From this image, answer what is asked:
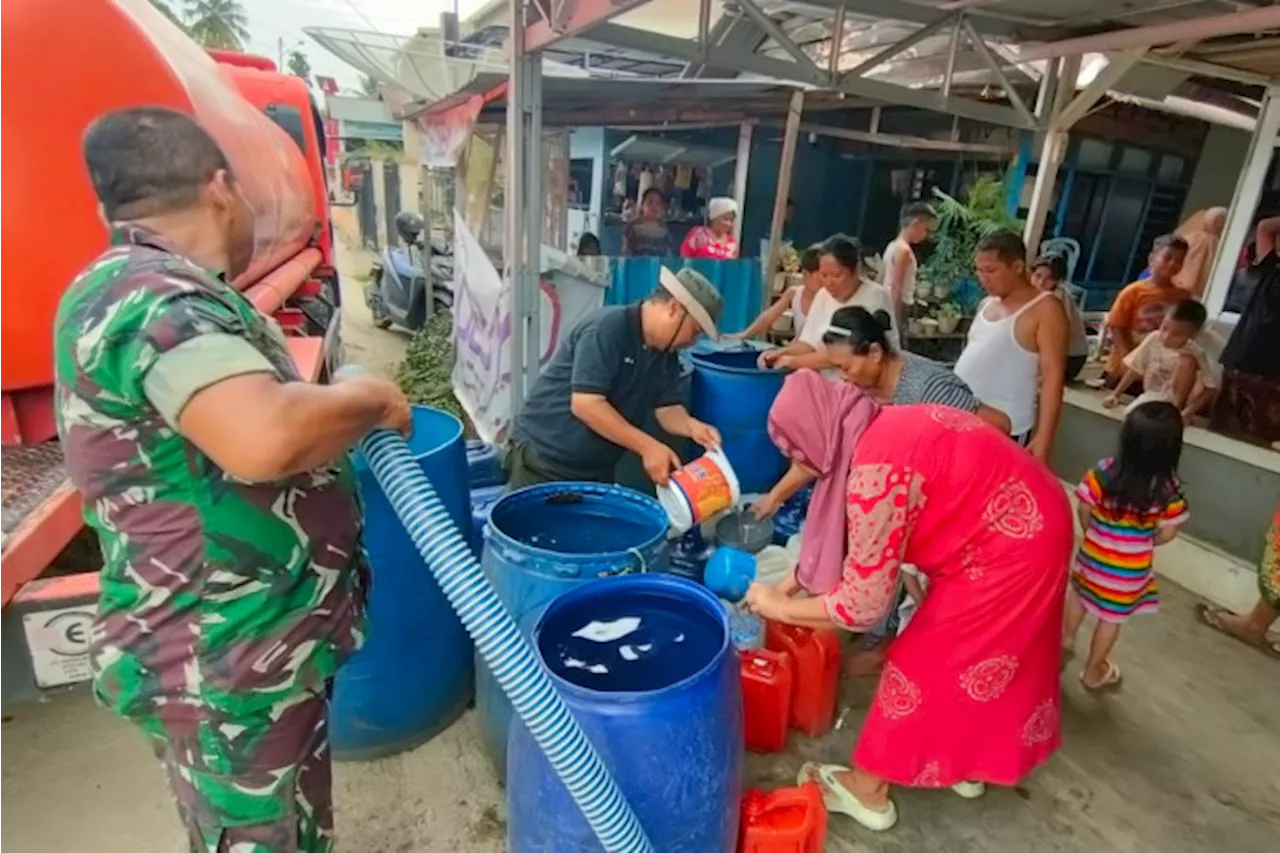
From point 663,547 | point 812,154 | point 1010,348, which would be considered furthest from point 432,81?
point 663,547

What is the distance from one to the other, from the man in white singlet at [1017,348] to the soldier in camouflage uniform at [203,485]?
290 cm

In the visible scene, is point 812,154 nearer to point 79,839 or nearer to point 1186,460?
point 1186,460

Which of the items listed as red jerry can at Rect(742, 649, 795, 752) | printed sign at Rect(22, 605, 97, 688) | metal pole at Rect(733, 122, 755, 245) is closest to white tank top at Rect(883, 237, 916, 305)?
metal pole at Rect(733, 122, 755, 245)

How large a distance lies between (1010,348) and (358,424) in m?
3.05

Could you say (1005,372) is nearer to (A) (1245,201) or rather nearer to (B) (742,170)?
(A) (1245,201)

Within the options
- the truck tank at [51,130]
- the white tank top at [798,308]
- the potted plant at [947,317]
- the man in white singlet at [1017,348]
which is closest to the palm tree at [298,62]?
the potted plant at [947,317]

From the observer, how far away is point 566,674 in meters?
1.77

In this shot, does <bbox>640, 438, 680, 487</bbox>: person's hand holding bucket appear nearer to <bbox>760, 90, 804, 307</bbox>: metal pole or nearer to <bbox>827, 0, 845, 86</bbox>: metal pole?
<bbox>827, 0, 845, 86</bbox>: metal pole

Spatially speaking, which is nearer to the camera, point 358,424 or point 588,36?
point 358,424

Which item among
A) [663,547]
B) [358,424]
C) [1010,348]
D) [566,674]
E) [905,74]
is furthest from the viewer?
[905,74]

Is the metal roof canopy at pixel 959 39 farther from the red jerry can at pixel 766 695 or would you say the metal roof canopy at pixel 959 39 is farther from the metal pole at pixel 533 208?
the red jerry can at pixel 766 695

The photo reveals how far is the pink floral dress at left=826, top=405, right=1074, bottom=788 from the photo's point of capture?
6.19 ft

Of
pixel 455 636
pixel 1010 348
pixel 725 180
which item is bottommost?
pixel 455 636

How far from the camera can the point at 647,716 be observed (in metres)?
1.51
